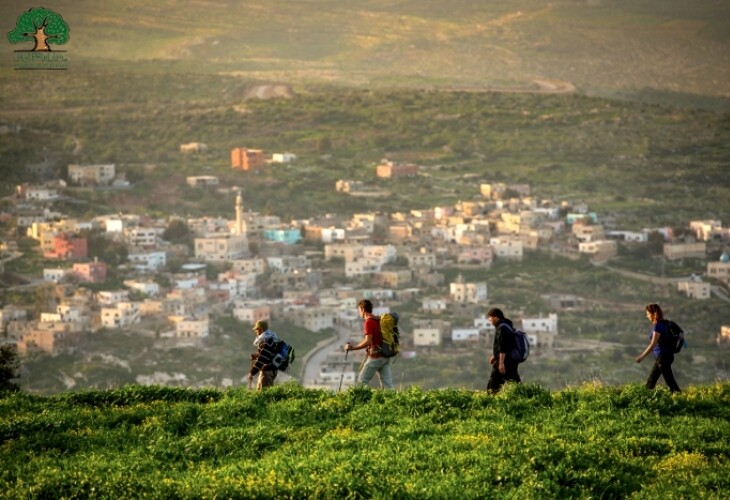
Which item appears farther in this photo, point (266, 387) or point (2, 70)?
point (2, 70)

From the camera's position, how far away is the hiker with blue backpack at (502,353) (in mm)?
11922

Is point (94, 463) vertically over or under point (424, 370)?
over

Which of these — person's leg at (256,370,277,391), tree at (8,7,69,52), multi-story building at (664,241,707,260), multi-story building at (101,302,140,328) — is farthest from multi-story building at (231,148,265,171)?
person's leg at (256,370,277,391)

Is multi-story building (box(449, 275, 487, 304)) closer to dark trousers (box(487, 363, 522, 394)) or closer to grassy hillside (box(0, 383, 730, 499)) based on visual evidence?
dark trousers (box(487, 363, 522, 394))

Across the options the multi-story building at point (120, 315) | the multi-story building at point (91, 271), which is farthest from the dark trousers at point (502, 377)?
the multi-story building at point (91, 271)

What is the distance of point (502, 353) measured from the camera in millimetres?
11961

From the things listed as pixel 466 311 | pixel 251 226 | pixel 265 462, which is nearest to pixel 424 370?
pixel 466 311

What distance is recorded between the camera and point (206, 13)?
10706cm

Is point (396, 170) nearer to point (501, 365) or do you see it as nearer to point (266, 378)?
point (266, 378)

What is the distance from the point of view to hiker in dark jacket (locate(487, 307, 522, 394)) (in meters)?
11.9

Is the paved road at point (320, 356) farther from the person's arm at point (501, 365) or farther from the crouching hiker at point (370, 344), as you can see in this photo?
the person's arm at point (501, 365)

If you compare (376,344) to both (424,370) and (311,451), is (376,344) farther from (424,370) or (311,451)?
(424,370)

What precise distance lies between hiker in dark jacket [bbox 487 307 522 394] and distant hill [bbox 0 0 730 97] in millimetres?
84810

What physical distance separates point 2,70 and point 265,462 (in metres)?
78.8
